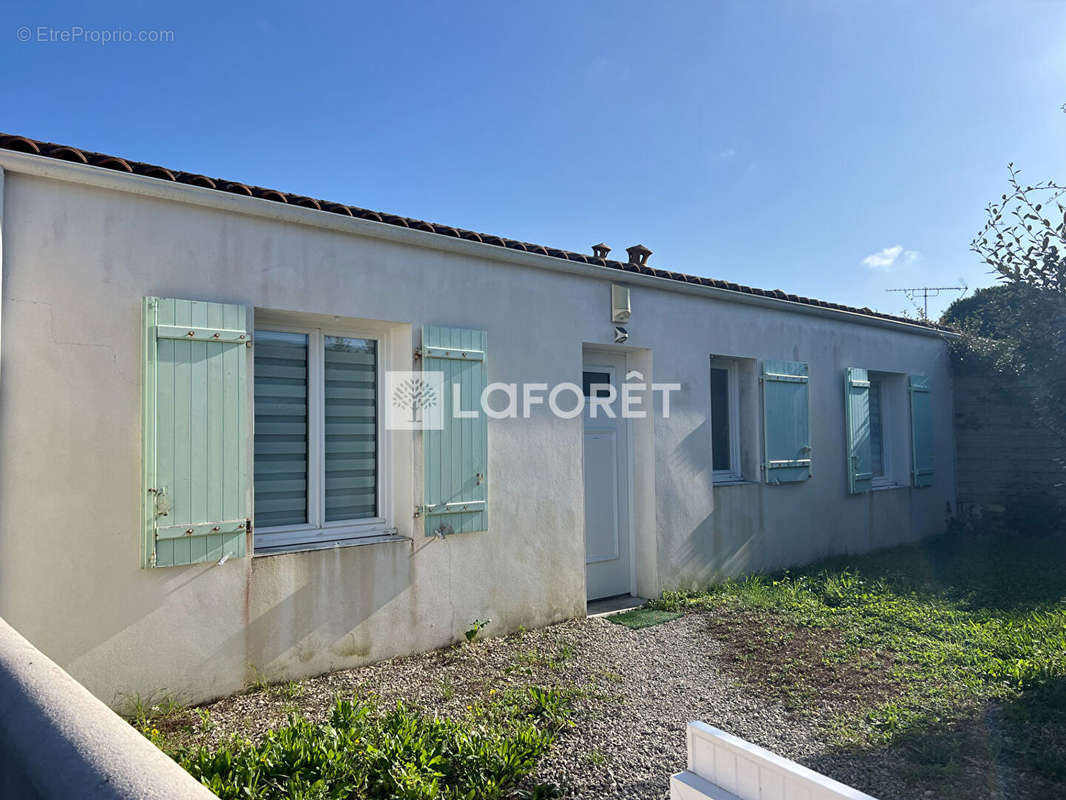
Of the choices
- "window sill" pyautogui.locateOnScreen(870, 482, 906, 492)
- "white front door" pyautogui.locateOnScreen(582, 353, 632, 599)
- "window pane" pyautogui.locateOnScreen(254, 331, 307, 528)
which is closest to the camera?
"window pane" pyautogui.locateOnScreen(254, 331, 307, 528)

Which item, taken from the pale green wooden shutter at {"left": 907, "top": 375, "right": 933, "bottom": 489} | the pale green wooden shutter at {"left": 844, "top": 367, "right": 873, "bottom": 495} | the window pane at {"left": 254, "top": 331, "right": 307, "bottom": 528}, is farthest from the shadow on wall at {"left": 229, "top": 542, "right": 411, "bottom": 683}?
the pale green wooden shutter at {"left": 907, "top": 375, "right": 933, "bottom": 489}

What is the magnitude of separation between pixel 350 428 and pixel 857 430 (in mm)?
5842

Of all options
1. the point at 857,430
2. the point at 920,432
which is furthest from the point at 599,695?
the point at 920,432

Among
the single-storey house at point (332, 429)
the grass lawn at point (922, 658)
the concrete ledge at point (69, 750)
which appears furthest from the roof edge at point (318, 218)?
the grass lawn at point (922, 658)

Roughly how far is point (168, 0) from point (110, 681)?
154 inches

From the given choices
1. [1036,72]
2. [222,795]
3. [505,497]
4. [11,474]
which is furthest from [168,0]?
[1036,72]

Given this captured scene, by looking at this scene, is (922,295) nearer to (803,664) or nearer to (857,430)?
(857,430)

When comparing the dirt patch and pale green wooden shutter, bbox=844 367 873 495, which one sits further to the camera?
pale green wooden shutter, bbox=844 367 873 495

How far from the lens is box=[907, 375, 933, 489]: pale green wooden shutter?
8312 mm

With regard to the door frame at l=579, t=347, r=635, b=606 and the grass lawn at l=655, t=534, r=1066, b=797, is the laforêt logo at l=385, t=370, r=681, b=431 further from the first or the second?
the grass lawn at l=655, t=534, r=1066, b=797

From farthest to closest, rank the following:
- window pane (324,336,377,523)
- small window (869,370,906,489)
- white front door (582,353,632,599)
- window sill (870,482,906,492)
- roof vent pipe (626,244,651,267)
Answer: small window (869,370,906,489)
window sill (870,482,906,492)
roof vent pipe (626,244,651,267)
white front door (582,353,632,599)
window pane (324,336,377,523)

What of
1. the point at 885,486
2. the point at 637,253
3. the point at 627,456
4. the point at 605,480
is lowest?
the point at 885,486

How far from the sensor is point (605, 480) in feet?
19.2

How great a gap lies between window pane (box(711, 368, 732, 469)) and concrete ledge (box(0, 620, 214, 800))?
588cm
